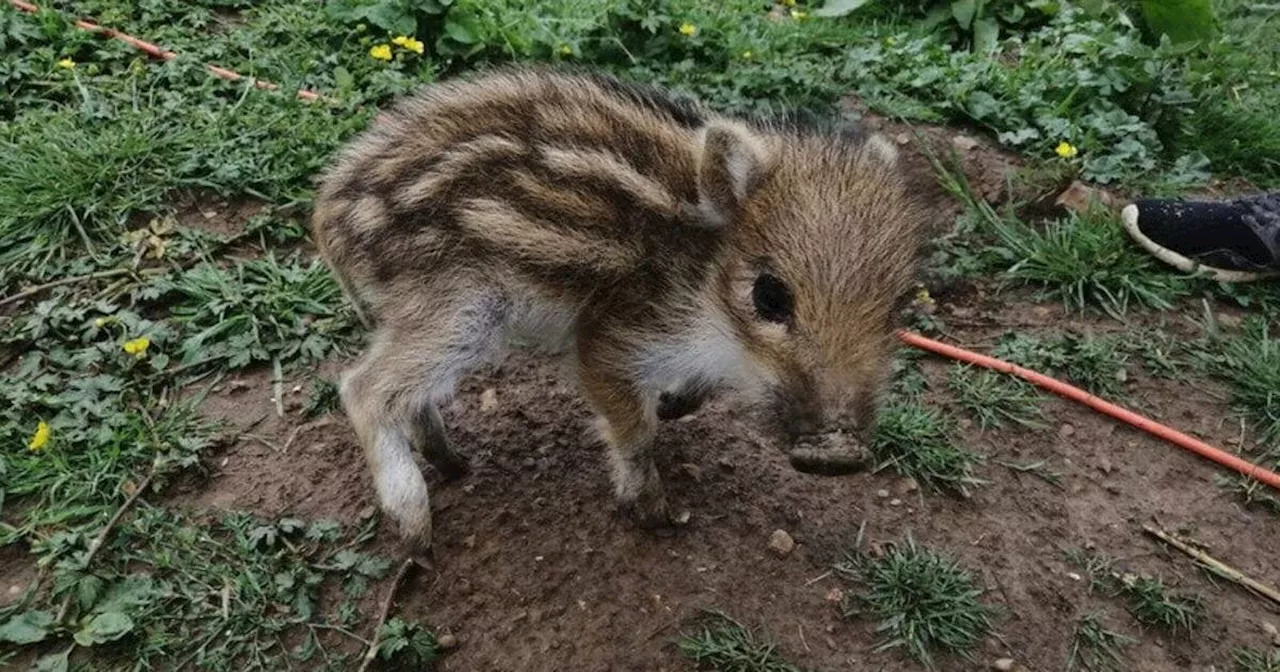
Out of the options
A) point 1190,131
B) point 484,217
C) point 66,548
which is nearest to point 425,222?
point 484,217

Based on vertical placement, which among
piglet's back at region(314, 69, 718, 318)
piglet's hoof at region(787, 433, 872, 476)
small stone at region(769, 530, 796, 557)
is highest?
piglet's back at region(314, 69, 718, 318)

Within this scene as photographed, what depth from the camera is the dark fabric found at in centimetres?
394

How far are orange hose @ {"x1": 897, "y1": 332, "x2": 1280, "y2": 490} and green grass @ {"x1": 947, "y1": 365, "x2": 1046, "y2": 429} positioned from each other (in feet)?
0.14

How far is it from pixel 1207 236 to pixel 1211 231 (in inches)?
1.0

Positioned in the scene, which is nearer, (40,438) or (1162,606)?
(1162,606)

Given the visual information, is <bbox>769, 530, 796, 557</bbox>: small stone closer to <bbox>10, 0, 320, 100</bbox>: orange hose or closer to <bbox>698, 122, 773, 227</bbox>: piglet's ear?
<bbox>698, 122, 773, 227</bbox>: piglet's ear

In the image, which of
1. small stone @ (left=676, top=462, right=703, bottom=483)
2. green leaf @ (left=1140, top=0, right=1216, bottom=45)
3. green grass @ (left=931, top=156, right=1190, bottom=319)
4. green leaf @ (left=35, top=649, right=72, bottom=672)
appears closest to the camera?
green leaf @ (left=35, top=649, right=72, bottom=672)

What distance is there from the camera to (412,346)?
271 cm

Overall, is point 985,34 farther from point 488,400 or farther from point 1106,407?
point 488,400

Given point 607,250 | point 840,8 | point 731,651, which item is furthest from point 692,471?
point 840,8

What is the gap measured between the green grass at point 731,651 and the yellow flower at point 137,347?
1.95m

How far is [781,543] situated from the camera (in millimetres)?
2887

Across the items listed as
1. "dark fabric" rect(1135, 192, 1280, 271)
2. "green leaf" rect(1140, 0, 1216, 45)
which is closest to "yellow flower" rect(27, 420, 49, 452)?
"dark fabric" rect(1135, 192, 1280, 271)

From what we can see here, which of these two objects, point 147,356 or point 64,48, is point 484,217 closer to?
point 147,356
